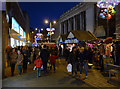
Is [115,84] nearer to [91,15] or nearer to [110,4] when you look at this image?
[110,4]

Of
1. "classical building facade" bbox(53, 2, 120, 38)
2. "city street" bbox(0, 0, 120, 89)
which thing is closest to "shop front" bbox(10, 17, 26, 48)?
"city street" bbox(0, 0, 120, 89)

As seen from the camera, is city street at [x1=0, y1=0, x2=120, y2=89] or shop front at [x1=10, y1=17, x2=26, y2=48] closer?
city street at [x1=0, y1=0, x2=120, y2=89]

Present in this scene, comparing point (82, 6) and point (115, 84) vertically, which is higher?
point (82, 6)

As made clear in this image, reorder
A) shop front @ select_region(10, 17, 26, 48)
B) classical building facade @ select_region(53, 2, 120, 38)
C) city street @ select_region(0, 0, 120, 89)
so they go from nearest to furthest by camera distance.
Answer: city street @ select_region(0, 0, 120, 89) → shop front @ select_region(10, 17, 26, 48) → classical building facade @ select_region(53, 2, 120, 38)

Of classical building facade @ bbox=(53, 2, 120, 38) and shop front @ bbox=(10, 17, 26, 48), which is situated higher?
classical building facade @ bbox=(53, 2, 120, 38)

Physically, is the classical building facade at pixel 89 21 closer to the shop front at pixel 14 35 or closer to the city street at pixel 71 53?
the city street at pixel 71 53

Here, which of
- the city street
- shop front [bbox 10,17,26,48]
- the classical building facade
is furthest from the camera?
the classical building facade

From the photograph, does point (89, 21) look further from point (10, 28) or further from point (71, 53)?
point (71, 53)

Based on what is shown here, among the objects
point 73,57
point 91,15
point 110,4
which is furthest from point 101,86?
point 91,15

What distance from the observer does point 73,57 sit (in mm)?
9344

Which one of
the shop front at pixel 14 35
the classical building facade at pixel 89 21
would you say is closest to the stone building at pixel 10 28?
the shop front at pixel 14 35

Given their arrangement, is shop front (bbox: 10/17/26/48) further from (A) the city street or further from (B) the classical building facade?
(B) the classical building facade

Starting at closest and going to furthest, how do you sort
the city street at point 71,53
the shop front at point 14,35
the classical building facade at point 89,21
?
the city street at point 71,53 < the shop front at point 14,35 < the classical building facade at point 89,21

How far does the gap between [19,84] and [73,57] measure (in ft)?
11.7
